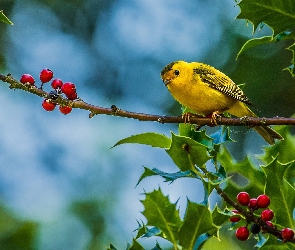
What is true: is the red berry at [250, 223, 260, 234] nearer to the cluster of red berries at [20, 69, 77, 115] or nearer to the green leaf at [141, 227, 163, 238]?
the green leaf at [141, 227, 163, 238]

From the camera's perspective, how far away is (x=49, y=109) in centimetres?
239

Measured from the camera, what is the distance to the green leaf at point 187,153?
2.26 m

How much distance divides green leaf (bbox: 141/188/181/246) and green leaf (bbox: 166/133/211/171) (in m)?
0.15

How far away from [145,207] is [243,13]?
3.05ft

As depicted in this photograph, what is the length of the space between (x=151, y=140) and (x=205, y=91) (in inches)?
73.6

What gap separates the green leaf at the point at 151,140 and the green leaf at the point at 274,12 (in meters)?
0.63

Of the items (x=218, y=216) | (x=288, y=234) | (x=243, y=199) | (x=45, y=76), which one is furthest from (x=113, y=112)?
(x=288, y=234)

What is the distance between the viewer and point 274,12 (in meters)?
2.59

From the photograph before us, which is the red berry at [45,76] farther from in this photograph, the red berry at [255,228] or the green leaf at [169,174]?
the red berry at [255,228]

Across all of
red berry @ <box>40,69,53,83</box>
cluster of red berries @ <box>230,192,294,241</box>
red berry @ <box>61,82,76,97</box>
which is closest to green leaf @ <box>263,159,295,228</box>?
cluster of red berries @ <box>230,192,294,241</box>

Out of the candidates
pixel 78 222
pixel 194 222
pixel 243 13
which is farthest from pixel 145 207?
pixel 78 222

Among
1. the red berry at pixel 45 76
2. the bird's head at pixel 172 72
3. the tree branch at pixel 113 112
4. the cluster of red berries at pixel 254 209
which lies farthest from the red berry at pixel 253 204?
the bird's head at pixel 172 72

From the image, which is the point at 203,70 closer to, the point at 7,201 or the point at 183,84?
the point at 183,84

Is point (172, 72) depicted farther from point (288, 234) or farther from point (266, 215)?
point (288, 234)
